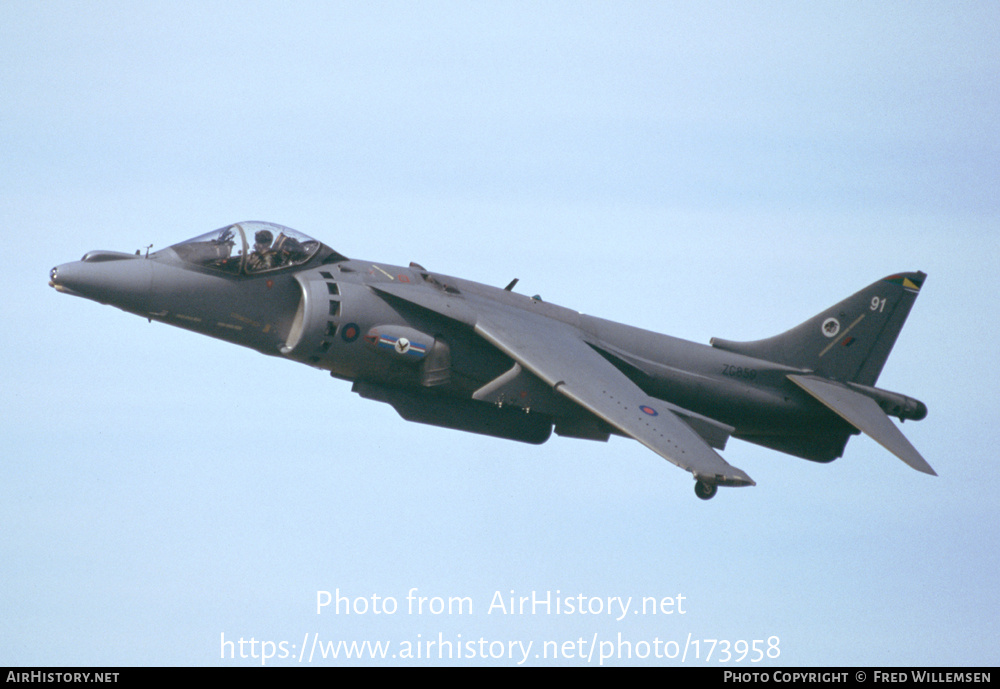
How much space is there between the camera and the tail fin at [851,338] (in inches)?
934

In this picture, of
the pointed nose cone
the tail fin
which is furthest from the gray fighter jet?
the tail fin

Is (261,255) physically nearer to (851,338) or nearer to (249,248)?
(249,248)

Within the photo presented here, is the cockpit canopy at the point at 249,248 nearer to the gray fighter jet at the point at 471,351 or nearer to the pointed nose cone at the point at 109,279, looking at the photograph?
the gray fighter jet at the point at 471,351

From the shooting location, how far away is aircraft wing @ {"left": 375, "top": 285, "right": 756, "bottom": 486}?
1877 cm

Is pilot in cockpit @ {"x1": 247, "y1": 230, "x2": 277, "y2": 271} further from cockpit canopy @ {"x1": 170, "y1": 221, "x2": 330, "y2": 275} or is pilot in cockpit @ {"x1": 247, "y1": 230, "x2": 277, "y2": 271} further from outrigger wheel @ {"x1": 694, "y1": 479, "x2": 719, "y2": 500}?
outrigger wheel @ {"x1": 694, "y1": 479, "x2": 719, "y2": 500}

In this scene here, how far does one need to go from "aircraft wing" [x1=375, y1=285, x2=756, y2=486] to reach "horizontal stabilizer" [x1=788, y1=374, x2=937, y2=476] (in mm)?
3746

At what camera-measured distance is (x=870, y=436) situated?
878 inches

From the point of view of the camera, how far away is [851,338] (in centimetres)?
2383

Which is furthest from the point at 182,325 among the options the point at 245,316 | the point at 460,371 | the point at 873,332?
the point at 873,332

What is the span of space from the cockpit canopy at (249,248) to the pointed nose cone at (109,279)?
0.75 meters

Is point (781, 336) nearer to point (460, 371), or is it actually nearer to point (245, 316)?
point (460, 371)

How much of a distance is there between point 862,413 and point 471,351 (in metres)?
7.02

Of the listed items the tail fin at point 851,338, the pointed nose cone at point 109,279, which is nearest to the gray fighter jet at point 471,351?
the pointed nose cone at point 109,279

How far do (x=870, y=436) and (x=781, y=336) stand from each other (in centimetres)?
259
